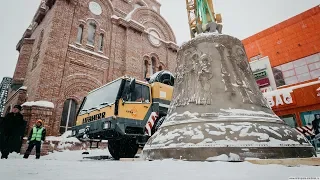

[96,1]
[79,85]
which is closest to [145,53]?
[96,1]

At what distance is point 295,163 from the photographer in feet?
6.32

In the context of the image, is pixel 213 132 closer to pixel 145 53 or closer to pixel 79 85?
pixel 79 85

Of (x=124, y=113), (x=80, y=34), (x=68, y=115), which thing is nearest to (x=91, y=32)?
(x=80, y=34)

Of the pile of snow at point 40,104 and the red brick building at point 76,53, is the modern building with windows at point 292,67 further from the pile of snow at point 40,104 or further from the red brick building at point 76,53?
the pile of snow at point 40,104

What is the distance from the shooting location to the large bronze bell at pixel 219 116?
2.18 meters

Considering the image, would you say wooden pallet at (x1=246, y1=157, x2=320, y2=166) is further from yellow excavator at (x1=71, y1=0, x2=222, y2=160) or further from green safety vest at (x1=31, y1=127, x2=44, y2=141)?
green safety vest at (x1=31, y1=127, x2=44, y2=141)

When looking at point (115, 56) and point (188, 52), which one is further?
point (115, 56)

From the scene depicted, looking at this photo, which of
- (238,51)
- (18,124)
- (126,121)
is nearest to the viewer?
(238,51)

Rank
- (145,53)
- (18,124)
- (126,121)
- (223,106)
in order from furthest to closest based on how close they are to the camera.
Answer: (145,53) → (18,124) → (126,121) → (223,106)

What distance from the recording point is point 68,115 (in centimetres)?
1047

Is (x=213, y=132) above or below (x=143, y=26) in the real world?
below

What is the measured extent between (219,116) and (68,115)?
9.81m

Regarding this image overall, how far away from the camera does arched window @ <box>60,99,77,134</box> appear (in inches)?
399

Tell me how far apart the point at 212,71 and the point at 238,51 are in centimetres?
65
